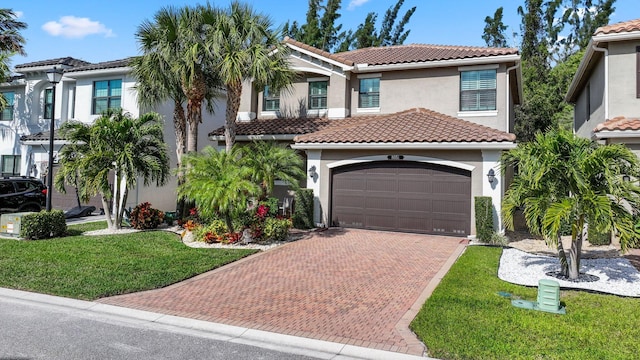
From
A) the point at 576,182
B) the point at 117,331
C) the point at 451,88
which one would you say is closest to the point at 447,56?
the point at 451,88

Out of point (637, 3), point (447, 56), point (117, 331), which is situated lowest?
point (117, 331)

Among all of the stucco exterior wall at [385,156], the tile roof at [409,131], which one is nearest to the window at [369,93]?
the tile roof at [409,131]

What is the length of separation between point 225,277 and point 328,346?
404 cm

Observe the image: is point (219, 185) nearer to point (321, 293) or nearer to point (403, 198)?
point (321, 293)

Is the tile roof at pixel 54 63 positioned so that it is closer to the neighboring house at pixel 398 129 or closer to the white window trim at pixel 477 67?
the neighboring house at pixel 398 129

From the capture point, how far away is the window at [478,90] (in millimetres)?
16328

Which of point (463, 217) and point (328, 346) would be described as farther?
point (463, 217)

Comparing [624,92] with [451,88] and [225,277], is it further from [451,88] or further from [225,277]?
[225,277]

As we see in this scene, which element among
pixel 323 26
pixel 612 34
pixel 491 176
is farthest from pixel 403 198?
pixel 323 26

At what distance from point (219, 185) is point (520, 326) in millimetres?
8198

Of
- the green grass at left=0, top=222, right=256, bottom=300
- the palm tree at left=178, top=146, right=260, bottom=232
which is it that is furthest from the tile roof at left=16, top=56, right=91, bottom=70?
the palm tree at left=178, top=146, right=260, bottom=232

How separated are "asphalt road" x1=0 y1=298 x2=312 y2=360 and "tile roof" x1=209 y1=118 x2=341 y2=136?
11.8m

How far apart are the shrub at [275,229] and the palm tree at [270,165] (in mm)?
1441

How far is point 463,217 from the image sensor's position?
1392cm
